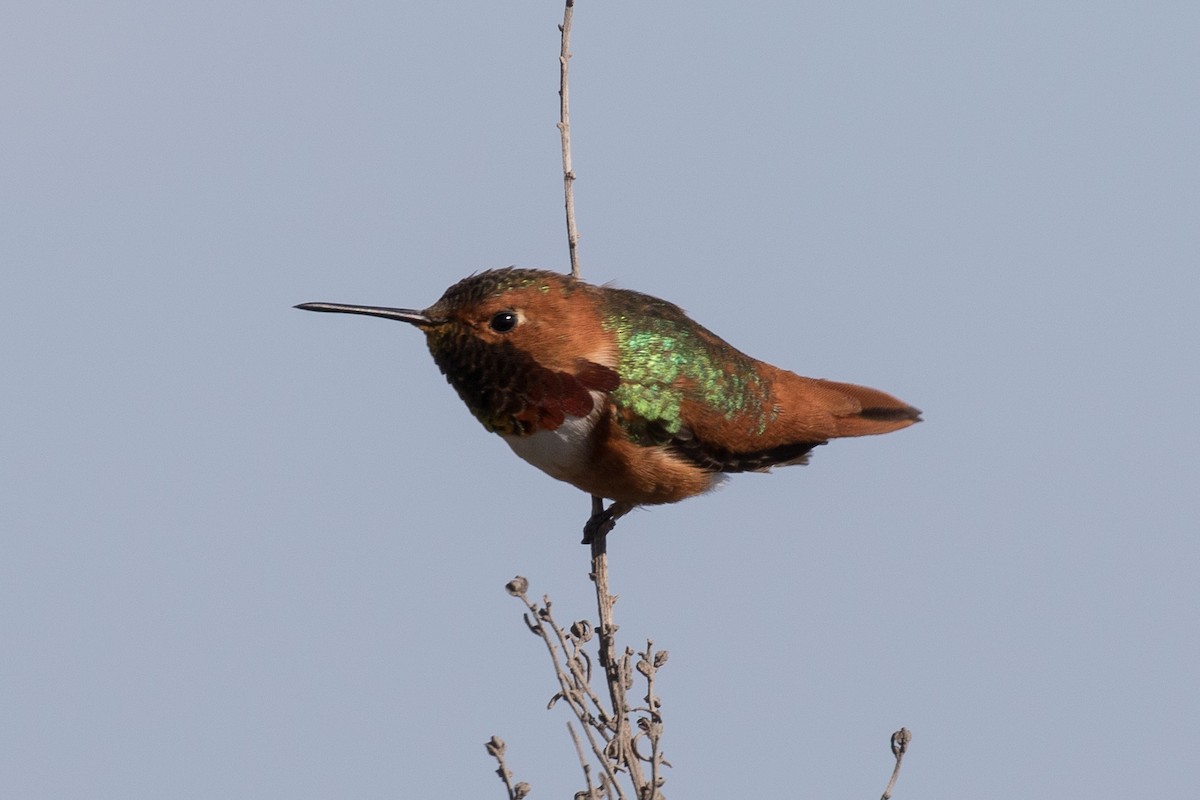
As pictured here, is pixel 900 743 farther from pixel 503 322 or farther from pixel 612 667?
pixel 503 322

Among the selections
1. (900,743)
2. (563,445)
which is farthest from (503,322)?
(900,743)

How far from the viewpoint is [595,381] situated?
6.28 meters

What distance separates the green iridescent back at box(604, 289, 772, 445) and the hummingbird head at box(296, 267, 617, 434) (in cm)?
19

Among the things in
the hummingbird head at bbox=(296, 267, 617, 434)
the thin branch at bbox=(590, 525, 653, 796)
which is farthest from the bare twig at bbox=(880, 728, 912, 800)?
the hummingbird head at bbox=(296, 267, 617, 434)

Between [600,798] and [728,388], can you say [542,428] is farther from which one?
[600,798]

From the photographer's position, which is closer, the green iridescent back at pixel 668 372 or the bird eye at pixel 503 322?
the bird eye at pixel 503 322

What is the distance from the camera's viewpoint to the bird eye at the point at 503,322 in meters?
6.17

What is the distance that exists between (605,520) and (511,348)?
1170mm

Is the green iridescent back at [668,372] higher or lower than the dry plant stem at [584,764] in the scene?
higher

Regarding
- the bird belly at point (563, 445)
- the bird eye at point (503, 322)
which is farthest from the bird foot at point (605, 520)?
the bird eye at point (503, 322)

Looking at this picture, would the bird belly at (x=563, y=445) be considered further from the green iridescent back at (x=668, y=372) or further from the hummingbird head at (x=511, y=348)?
the green iridescent back at (x=668, y=372)

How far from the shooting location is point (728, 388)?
688 cm

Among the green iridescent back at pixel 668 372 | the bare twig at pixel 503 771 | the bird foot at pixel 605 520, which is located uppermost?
the green iridescent back at pixel 668 372

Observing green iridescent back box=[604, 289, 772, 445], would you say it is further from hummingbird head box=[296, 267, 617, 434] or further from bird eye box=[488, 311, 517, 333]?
bird eye box=[488, 311, 517, 333]
